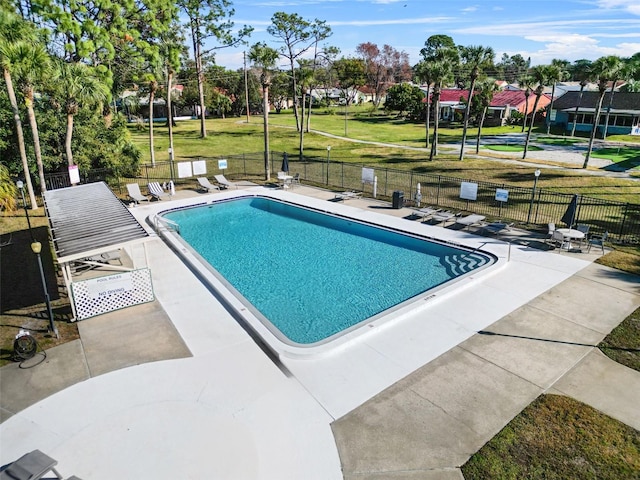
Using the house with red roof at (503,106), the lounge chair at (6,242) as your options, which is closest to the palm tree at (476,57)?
the house with red roof at (503,106)

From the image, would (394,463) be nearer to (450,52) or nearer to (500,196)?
(500,196)

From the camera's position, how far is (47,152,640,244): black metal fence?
2000 centimetres

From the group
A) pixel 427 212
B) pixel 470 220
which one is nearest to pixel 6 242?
pixel 427 212

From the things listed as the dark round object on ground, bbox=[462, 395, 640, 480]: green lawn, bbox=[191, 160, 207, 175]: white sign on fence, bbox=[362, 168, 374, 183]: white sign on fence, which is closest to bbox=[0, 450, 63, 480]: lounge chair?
the dark round object on ground

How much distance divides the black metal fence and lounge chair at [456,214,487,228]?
1273 mm

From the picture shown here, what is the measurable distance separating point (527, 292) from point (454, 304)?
2574mm

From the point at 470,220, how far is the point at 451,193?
20.6ft

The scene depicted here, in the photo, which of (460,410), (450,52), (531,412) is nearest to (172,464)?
(460,410)

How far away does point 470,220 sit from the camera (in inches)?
763

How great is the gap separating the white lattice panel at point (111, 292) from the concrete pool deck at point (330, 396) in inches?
13.1

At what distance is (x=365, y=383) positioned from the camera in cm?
955

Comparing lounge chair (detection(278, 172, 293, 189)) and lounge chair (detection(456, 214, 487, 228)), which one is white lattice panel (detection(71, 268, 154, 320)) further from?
lounge chair (detection(278, 172, 293, 189))

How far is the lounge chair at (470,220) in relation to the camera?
19.2 metres

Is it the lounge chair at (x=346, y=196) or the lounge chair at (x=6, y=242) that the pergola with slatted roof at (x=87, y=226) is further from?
the lounge chair at (x=346, y=196)
